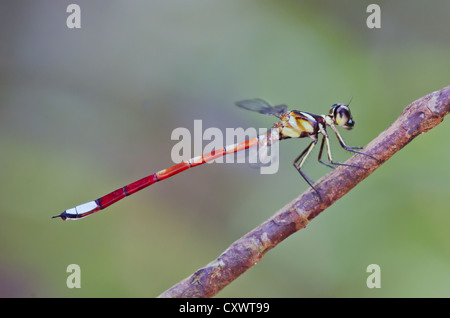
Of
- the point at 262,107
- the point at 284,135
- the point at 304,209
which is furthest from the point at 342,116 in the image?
the point at 304,209

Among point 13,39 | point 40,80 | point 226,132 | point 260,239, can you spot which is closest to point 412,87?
point 226,132

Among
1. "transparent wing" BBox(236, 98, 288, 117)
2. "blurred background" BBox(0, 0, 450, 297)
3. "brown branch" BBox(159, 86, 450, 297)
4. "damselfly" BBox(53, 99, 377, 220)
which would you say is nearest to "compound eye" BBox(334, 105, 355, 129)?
"damselfly" BBox(53, 99, 377, 220)

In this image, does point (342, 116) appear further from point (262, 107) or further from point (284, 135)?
point (262, 107)

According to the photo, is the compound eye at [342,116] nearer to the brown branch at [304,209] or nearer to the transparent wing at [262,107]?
the transparent wing at [262,107]

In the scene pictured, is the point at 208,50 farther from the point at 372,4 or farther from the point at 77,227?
the point at 77,227

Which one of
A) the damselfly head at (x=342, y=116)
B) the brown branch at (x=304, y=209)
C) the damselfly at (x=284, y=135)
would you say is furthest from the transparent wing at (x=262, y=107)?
the brown branch at (x=304, y=209)
